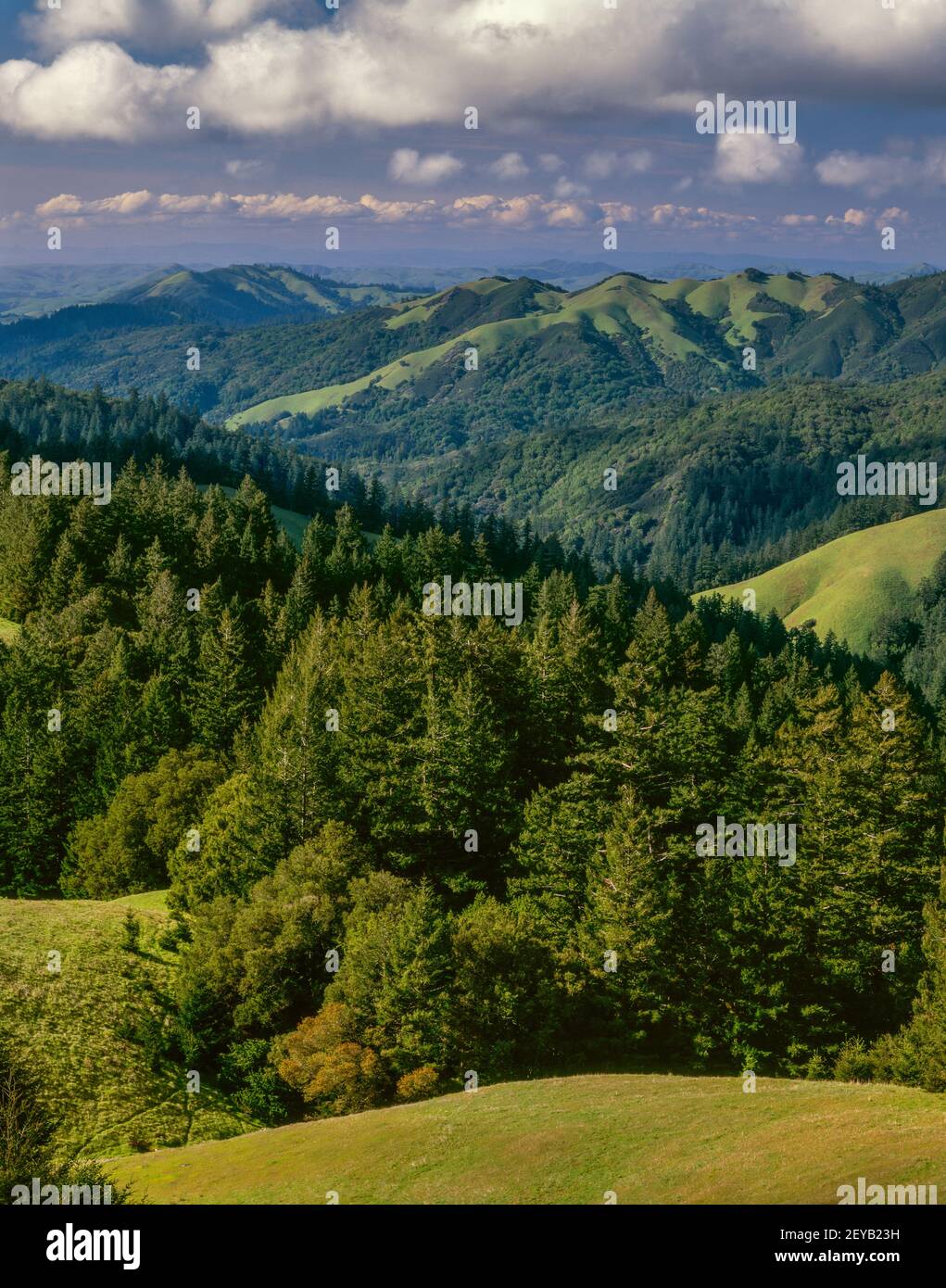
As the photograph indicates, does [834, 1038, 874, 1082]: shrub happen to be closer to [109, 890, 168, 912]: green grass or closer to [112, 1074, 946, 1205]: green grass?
[112, 1074, 946, 1205]: green grass

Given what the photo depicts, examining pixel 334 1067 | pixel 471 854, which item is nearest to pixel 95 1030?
pixel 334 1067

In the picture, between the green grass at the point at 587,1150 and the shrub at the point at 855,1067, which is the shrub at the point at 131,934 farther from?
the shrub at the point at 855,1067

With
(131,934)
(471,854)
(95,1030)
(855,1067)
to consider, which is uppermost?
(471,854)

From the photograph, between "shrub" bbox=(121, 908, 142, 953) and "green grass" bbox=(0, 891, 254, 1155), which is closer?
"green grass" bbox=(0, 891, 254, 1155)

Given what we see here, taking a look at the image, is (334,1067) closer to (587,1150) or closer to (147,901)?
(587,1150)

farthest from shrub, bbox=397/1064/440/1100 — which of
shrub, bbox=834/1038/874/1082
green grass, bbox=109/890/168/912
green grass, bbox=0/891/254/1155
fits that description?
green grass, bbox=109/890/168/912

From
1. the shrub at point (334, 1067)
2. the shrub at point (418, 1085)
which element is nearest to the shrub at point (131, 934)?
the shrub at point (334, 1067)
